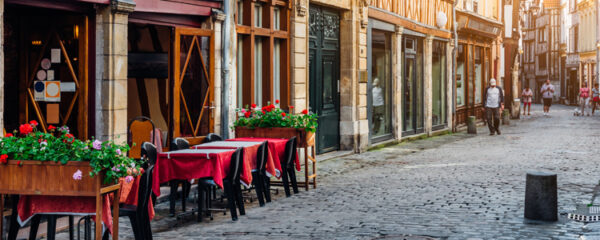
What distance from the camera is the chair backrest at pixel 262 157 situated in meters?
9.77

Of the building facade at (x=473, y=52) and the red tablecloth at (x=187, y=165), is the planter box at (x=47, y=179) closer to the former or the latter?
the red tablecloth at (x=187, y=165)

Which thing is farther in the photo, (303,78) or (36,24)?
(303,78)

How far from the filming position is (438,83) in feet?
80.5

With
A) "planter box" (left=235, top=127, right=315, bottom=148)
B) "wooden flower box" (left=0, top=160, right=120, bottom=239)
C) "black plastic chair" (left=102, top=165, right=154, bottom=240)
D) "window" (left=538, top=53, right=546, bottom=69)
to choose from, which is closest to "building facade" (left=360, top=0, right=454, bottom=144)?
"planter box" (left=235, top=127, right=315, bottom=148)

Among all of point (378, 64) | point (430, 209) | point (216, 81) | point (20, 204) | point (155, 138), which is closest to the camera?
point (20, 204)

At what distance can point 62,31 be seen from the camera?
9.63 meters

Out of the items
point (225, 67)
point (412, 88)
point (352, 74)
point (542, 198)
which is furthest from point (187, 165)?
point (412, 88)

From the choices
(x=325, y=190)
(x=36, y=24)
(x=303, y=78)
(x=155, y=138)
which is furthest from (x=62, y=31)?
(x=303, y=78)

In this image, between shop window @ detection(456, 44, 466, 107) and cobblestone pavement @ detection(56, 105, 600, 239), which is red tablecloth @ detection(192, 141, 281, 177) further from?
shop window @ detection(456, 44, 466, 107)

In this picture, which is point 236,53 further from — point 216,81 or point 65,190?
point 65,190

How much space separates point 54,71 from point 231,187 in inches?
96.8

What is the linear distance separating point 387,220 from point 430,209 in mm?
876

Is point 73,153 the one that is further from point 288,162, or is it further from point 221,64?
point 221,64

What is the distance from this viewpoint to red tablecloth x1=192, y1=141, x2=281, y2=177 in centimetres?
957
